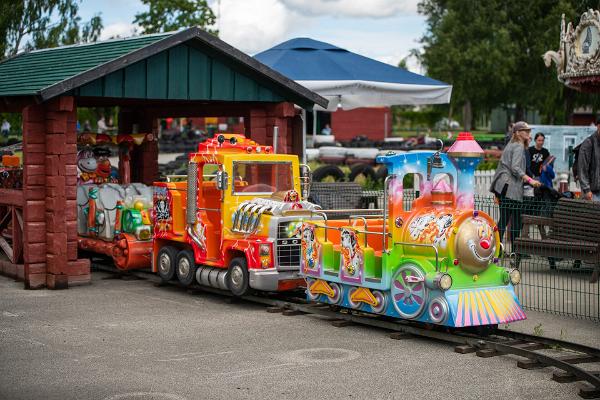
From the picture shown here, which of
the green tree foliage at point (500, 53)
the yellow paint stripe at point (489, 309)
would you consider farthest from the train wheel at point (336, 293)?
the green tree foliage at point (500, 53)

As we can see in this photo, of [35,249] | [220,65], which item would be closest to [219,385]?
[35,249]

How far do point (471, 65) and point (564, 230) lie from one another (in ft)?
132

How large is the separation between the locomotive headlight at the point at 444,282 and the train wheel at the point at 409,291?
0.83 ft

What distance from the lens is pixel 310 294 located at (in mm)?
11688

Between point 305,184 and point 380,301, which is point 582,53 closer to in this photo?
point 305,184

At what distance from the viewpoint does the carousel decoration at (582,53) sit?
57.1 feet

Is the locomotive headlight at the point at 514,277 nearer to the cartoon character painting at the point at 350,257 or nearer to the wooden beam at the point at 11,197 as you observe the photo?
the cartoon character painting at the point at 350,257

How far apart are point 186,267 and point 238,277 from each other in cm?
129

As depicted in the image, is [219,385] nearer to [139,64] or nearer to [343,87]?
[139,64]

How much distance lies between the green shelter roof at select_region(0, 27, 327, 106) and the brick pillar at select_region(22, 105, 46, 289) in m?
0.50

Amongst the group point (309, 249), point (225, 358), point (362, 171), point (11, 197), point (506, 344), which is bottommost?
point (225, 358)

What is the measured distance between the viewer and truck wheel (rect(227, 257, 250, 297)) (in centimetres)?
1225

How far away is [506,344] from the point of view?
378 inches

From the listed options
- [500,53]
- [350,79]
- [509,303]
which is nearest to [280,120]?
[350,79]
